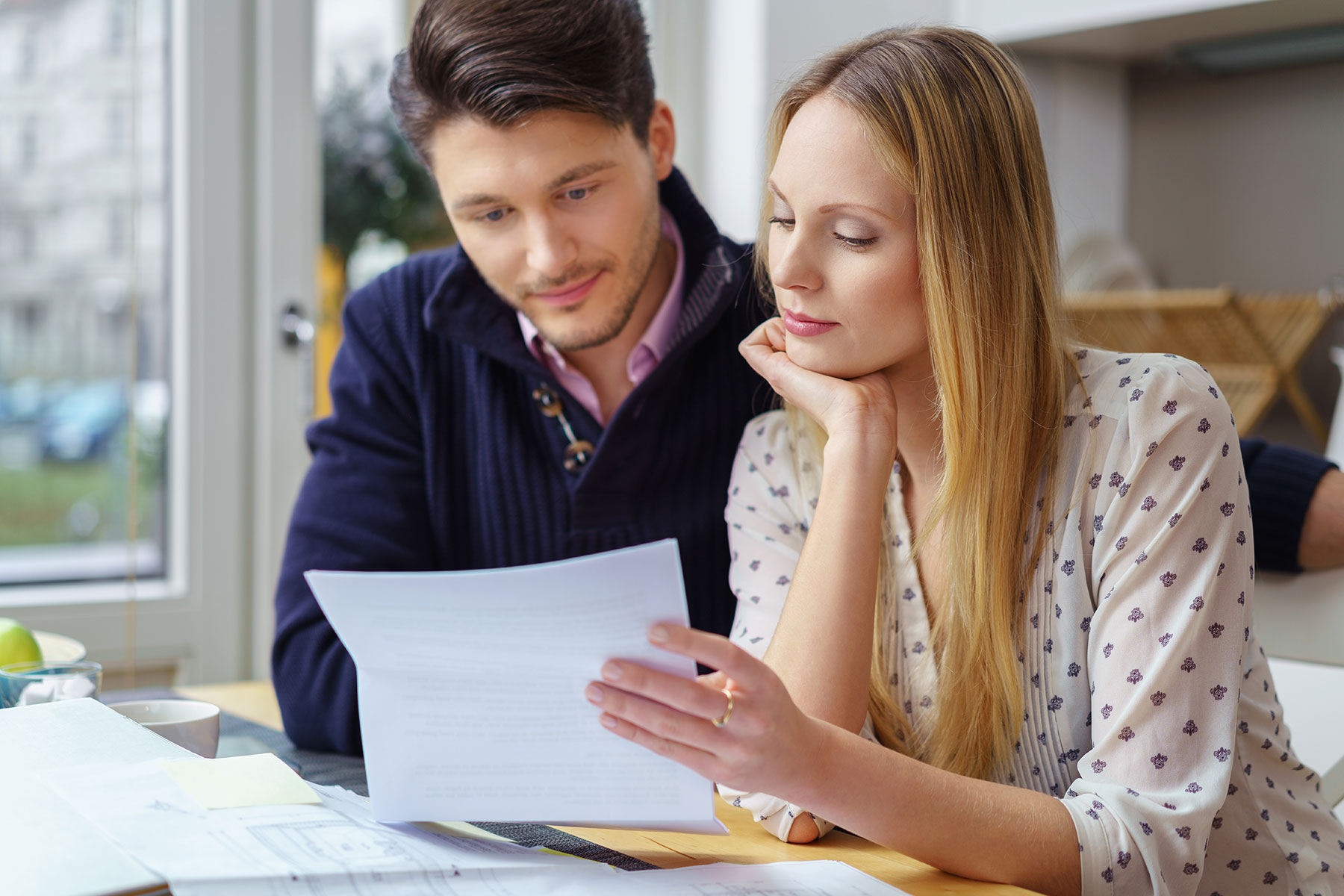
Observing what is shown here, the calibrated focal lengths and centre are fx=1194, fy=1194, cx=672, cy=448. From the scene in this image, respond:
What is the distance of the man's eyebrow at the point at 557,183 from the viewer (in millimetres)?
1206

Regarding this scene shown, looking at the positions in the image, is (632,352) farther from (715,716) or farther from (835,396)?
(715,716)

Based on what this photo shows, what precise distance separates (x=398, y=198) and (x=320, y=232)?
0.19 m

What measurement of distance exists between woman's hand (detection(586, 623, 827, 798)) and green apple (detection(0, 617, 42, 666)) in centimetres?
56

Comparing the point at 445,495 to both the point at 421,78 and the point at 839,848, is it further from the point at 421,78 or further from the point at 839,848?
the point at 839,848

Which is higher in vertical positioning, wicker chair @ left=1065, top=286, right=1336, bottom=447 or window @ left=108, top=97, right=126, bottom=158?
window @ left=108, top=97, right=126, bottom=158

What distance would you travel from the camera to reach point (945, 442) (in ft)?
3.21

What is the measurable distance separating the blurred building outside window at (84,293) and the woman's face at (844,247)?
4.45ft

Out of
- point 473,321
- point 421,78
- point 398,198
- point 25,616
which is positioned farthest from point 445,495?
point 398,198

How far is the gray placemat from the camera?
0.76 meters

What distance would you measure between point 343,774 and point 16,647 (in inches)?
11.0

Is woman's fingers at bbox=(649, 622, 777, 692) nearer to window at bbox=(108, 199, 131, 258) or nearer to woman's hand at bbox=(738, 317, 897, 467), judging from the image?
woman's hand at bbox=(738, 317, 897, 467)

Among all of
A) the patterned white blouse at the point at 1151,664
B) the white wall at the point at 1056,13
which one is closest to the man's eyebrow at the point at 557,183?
the patterned white blouse at the point at 1151,664

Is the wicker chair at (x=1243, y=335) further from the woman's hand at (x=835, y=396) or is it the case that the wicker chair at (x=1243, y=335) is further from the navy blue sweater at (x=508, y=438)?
the woman's hand at (x=835, y=396)

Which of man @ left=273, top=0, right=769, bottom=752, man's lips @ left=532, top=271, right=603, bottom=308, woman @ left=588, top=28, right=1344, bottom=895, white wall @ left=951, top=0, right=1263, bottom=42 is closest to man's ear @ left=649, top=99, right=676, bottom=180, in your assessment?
man @ left=273, top=0, right=769, bottom=752
